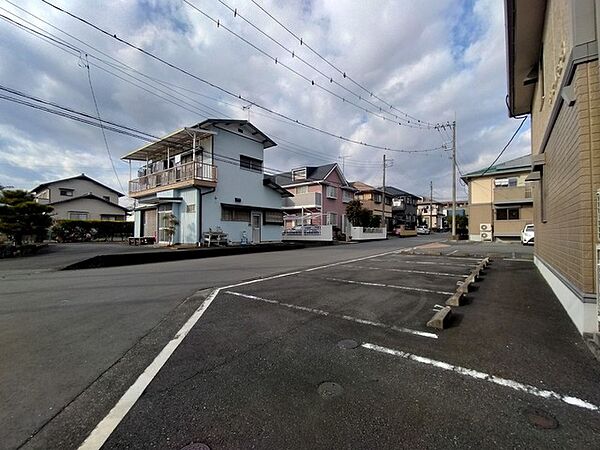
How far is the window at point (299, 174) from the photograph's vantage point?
3140cm

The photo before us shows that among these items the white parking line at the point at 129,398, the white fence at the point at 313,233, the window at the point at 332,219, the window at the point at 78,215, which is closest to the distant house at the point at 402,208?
the window at the point at 332,219

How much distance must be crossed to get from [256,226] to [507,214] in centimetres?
2122

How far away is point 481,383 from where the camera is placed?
249 centimetres

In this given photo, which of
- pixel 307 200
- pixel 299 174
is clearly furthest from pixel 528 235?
pixel 299 174

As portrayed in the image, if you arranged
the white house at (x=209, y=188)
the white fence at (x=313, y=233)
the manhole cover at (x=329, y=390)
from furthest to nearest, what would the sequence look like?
1. the white fence at (x=313, y=233)
2. the white house at (x=209, y=188)
3. the manhole cover at (x=329, y=390)

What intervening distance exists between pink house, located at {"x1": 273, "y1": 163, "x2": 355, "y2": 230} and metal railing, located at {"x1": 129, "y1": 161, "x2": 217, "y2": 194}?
10721 millimetres

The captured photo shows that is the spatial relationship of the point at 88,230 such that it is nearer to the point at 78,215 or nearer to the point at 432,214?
the point at 78,215

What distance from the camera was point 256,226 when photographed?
66.4 ft

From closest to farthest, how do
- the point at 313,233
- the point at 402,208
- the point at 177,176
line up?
the point at 177,176 < the point at 313,233 < the point at 402,208

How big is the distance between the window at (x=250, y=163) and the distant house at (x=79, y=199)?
22538 mm

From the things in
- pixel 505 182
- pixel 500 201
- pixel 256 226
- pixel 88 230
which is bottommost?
pixel 88 230

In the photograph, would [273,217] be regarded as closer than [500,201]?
Yes

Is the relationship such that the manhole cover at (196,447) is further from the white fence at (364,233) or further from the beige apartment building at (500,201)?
the beige apartment building at (500,201)

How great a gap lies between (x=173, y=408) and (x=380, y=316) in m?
3.04
